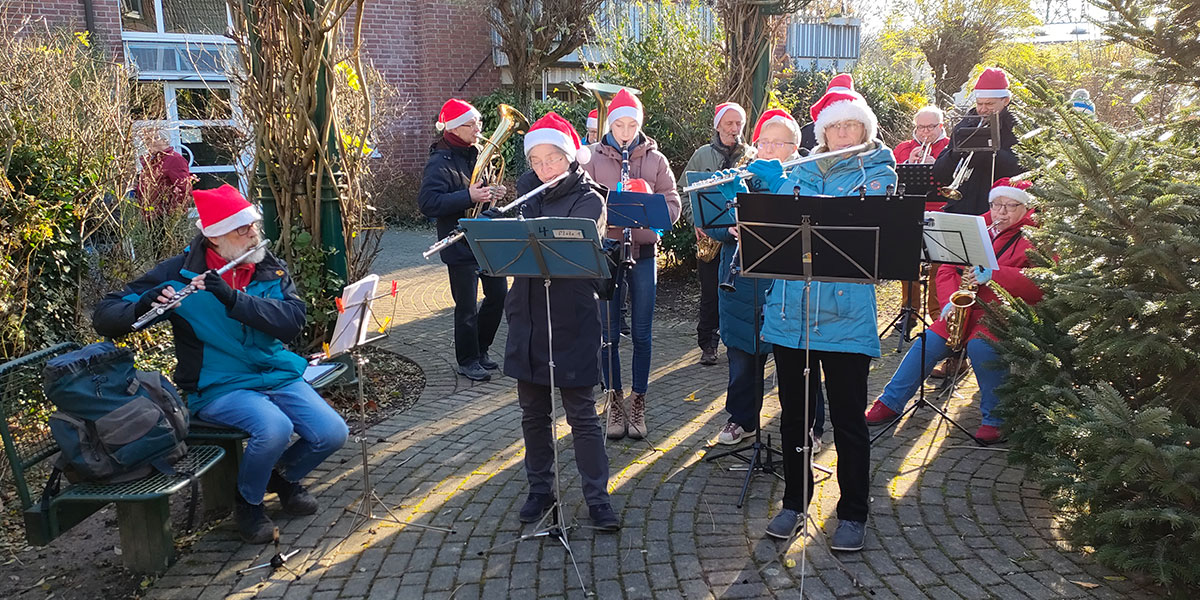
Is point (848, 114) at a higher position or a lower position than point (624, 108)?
lower

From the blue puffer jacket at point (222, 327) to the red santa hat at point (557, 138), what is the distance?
146 cm

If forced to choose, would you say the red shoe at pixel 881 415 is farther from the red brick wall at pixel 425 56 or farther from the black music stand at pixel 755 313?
the red brick wall at pixel 425 56

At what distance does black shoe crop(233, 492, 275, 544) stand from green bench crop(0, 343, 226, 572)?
0.92 feet

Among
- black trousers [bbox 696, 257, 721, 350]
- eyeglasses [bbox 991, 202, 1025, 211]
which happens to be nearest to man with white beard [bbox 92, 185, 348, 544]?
black trousers [bbox 696, 257, 721, 350]

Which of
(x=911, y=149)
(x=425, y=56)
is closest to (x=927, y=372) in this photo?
(x=911, y=149)

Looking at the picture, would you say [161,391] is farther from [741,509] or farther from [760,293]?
[760,293]

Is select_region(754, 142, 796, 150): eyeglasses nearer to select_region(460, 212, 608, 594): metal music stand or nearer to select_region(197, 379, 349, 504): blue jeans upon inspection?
Result: select_region(460, 212, 608, 594): metal music stand

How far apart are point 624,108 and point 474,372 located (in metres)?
2.29

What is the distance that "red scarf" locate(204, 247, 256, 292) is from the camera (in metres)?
4.17

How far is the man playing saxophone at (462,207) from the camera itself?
5.96 m

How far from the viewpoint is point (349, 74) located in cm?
604

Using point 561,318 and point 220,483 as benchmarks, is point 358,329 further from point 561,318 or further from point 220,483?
point 220,483

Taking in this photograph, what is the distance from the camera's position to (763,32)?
8531mm

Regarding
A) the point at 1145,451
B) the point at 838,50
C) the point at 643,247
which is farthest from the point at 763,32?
the point at 838,50
